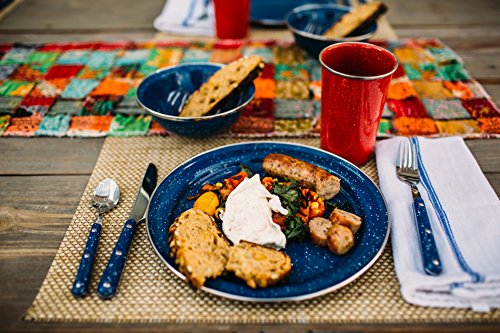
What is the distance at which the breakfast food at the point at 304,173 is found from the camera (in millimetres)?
1011

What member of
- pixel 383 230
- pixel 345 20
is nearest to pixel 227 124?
pixel 383 230

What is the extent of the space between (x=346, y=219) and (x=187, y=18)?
1504 mm

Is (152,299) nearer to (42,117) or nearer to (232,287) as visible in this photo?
(232,287)

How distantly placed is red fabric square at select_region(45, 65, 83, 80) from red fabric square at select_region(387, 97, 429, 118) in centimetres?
122

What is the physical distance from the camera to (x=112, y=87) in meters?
1.58

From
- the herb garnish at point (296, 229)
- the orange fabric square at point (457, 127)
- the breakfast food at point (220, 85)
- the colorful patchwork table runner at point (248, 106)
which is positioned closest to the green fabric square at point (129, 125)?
the colorful patchwork table runner at point (248, 106)

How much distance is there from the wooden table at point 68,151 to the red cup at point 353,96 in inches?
14.9

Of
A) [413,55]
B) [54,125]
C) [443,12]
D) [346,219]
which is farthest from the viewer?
[443,12]

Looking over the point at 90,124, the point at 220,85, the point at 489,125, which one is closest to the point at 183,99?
the point at 220,85

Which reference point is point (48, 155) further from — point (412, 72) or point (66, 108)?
point (412, 72)

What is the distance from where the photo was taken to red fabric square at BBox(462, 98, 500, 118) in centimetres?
140

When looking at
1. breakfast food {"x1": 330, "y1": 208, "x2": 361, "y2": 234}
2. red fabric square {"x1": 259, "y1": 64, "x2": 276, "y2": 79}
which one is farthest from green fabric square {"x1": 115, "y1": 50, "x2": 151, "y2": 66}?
breakfast food {"x1": 330, "y1": 208, "x2": 361, "y2": 234}

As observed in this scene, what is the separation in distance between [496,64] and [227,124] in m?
1.22

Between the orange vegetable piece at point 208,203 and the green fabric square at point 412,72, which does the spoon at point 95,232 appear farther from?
the green fabric square at point 412,72
